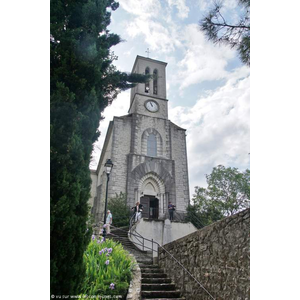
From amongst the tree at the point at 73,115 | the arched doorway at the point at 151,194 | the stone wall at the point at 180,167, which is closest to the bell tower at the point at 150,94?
the stone wall at the point at 180,167

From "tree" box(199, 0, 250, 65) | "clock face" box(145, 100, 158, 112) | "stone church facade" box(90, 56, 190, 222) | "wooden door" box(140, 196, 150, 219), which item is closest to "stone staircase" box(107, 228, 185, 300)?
"tree" box(199, 0, 250, 65)

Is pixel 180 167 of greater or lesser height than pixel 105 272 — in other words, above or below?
above

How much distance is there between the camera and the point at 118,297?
509 cm

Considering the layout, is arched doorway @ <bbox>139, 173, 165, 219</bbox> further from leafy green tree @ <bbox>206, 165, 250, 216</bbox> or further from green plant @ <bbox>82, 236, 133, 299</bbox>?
green plant @ <bbox>82, 236, 133, 299</bbox>

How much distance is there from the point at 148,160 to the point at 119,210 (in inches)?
189

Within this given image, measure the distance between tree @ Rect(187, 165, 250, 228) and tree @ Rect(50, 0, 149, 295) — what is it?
1577 cm

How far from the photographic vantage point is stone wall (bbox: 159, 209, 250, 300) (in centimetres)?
387

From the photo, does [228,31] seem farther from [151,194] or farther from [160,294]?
[151,194]

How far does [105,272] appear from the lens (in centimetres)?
564

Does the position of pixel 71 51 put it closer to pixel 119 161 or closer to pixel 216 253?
pixel 216 253

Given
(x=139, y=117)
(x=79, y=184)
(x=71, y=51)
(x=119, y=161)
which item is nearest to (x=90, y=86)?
(x=71, y=51)

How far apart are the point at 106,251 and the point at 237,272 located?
141 inches

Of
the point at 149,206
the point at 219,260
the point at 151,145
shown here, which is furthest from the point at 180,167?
the point at 219,260

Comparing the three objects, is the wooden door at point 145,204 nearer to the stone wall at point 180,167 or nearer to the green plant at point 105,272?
the stone wall at point 180,167
